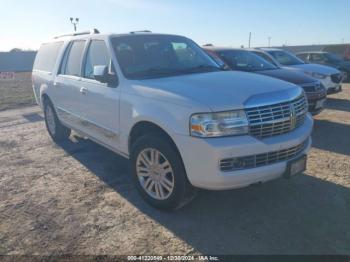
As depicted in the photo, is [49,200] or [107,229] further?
[49,200]

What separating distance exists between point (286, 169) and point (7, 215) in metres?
3.19

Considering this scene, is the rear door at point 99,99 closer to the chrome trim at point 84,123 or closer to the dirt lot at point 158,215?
the chrome trim at point 84,123

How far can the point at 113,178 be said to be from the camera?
5.13 metres

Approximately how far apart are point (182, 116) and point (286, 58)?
878 cm

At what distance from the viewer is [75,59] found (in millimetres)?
5672

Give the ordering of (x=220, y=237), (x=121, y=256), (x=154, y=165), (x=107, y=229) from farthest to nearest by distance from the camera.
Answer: (x=154, y=165), (x=107, y=229), (x=220, y=237), (x=121, y=256)

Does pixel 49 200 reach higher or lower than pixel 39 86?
lower

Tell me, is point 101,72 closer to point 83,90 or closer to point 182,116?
point 83,90

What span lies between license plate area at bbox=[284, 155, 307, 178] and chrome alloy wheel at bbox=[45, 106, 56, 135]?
4.87m

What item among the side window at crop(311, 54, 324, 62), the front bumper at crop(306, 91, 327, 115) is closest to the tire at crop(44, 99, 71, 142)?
the front bumper at crop(306, 91, 327, 115)

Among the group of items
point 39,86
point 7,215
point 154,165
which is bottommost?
point 7,215

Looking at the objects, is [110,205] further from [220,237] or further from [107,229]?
[220,237]

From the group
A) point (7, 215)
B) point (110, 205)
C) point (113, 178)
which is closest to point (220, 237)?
point (110, 205)

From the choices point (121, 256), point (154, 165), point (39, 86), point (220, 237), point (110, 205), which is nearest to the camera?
point (121, 256)
